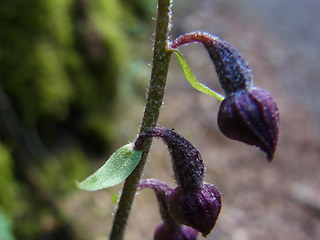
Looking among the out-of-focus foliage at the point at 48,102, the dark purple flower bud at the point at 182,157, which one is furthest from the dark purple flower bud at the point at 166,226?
the out-of-focus foliage at the point at 48,102

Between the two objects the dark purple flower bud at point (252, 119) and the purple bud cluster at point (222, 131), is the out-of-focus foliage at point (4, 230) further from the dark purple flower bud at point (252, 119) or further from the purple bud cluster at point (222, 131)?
the dark purple flower bud at point (252, 119)

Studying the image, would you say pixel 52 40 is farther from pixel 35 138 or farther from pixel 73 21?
pixel 35 138

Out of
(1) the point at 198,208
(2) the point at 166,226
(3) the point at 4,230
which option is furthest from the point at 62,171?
(1) the point at 198,208

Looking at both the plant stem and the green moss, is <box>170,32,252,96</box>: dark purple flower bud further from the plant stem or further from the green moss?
the green moss

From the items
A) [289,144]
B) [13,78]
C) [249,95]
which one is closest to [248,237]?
[289,144]

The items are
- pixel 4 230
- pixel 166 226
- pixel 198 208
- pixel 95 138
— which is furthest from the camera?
pixel 95 138

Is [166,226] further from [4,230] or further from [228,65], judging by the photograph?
[4,230]
